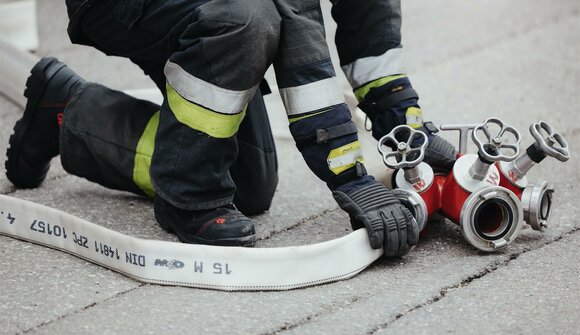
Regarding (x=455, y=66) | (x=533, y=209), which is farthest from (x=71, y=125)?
(x=455, y=66)

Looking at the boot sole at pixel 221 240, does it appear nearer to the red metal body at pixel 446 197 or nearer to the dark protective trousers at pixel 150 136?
the dark protective trousers at pixel 150 136

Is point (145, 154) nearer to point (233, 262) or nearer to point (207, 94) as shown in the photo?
point (207, 94)

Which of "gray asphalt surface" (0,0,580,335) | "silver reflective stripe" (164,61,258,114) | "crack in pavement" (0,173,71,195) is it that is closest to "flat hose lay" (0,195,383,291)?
"gray asphalt surface" (0,0,580,335)

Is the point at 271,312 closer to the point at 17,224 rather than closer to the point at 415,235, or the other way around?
the point at 415,235

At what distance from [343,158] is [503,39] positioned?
2.77m

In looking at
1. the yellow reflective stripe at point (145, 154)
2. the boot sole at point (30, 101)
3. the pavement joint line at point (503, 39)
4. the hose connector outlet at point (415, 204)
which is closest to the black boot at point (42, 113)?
the boot sole at point (30, 101)

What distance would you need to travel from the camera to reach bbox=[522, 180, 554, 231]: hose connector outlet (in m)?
2.68

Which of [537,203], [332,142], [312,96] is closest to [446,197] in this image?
[537,203]

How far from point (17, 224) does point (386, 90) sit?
46.8 inches

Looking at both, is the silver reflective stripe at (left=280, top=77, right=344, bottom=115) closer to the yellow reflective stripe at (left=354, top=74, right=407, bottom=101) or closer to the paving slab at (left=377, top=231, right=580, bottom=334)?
the yellow reflective stripe at (left=354, top=74, right=407, bottom=101)

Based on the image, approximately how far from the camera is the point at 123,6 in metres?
2.69

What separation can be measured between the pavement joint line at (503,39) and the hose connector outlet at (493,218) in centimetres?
205

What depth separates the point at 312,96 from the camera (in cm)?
255

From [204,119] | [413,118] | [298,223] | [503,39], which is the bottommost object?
[503,39]
